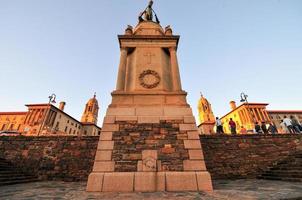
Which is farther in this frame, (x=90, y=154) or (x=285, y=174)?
(x=90, y=154)

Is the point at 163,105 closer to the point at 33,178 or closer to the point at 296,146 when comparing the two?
the point at 33,178

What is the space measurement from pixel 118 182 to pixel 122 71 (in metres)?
5.68

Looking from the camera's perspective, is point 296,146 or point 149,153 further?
point 296,146

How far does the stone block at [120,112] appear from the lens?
6992mm

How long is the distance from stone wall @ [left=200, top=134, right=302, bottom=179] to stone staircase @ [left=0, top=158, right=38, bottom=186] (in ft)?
34.5

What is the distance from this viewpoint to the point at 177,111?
720 centimetres

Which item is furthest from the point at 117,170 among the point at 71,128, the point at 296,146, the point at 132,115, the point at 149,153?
the point at 71,128

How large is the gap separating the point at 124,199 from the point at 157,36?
9020mm

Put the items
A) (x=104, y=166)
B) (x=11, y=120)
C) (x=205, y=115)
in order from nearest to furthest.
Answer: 1. (x=104, y=166)
2. (x=205, y=115)
3. (x=11, y=120)

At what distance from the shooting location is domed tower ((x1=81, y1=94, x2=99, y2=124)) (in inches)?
2381

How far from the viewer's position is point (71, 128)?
5541 cm

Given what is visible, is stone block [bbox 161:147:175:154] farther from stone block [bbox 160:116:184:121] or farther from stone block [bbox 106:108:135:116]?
stone block [bbox 106:108:135:116]

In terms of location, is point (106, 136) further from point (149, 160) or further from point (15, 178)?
point (15, 178)

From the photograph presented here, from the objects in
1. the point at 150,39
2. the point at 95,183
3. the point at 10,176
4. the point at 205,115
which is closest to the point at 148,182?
the point at 95,183
